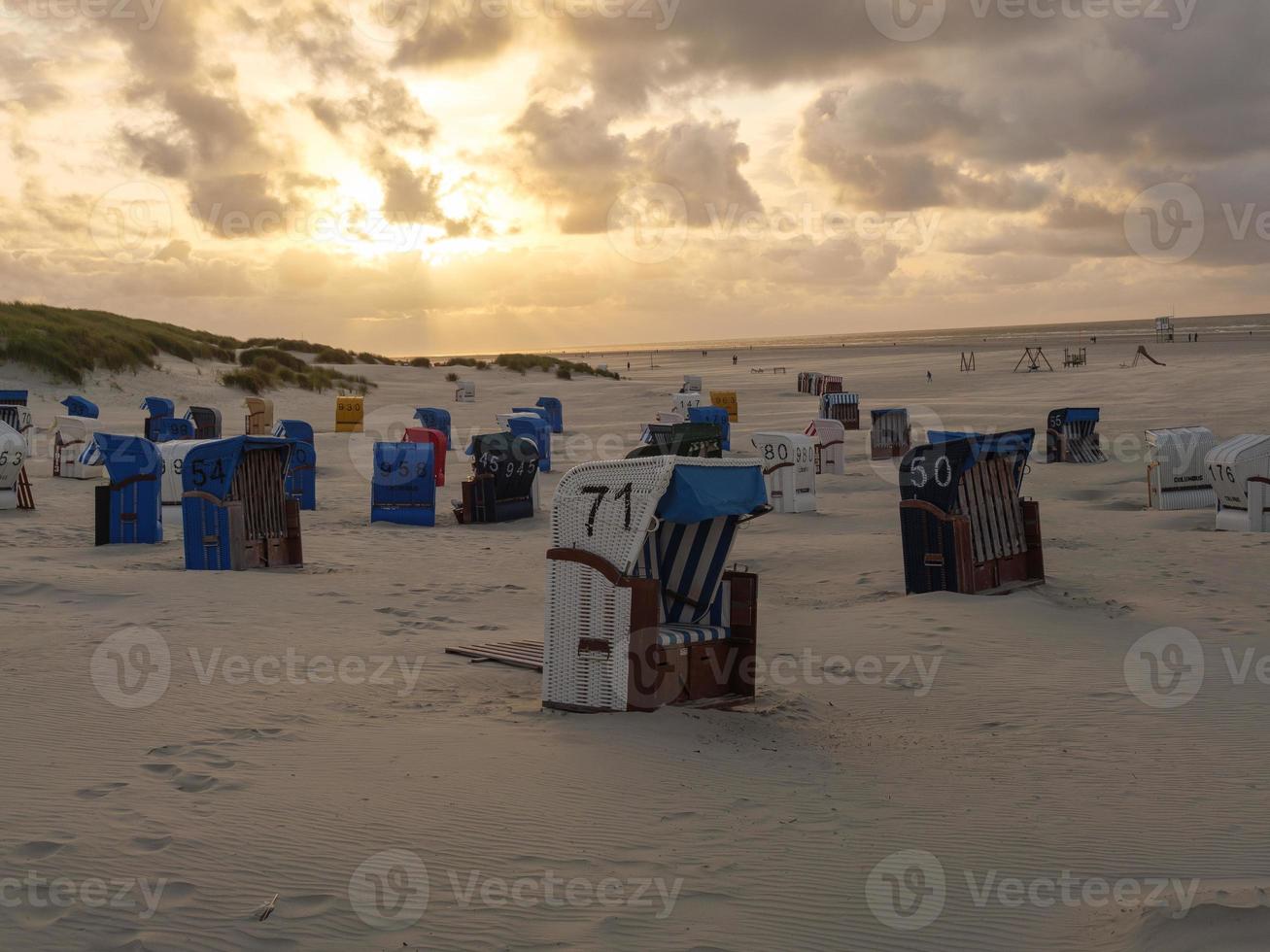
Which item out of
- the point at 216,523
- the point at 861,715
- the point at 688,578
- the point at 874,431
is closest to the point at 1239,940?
the point at 861,715

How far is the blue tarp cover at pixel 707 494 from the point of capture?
7.34 m

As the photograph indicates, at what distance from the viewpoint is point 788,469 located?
19.0 meters

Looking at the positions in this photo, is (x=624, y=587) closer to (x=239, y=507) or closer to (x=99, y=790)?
(x=99, y=790)

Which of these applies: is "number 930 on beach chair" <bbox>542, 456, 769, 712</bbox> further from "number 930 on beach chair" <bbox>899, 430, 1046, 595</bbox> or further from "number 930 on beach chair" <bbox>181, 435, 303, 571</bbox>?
"number 930 on beach chair" <bbox>181, 435, 303, 571</bbox>

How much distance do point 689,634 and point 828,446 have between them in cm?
1748

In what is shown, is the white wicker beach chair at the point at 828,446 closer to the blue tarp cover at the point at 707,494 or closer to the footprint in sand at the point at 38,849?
the blue tarp cover at the point at 707,494

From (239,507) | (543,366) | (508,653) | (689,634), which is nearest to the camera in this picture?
(689,634)

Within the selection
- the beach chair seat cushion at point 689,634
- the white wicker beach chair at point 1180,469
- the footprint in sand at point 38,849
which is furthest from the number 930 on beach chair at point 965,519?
the footprint in sand at point 38,849

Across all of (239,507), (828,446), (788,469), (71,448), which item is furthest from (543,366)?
(239,507)

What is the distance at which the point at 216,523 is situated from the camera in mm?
13125

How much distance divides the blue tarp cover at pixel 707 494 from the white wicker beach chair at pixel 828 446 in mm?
17080

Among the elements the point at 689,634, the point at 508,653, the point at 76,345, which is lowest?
the point at 508,653

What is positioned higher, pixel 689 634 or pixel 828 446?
pixel 828 446

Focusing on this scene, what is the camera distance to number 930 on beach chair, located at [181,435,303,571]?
13.1 m
